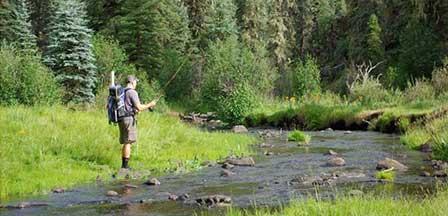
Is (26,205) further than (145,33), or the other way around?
(145,33)

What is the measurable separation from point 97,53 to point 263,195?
42859 mm

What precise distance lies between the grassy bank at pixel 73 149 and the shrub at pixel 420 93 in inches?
630

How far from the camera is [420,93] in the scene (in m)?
32.5

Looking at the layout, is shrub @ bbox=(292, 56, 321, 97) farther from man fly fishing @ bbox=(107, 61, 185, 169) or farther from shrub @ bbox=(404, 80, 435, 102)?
man fly fishing @ bbox=(107, 61, 185, 169)

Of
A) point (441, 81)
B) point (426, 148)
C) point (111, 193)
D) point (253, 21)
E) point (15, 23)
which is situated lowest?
point (111, 193)

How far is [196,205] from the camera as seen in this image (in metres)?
10.5

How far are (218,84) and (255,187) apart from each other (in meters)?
28.8

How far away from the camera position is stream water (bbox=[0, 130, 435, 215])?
10.3 meters

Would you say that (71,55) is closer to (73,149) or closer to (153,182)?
(73,149)

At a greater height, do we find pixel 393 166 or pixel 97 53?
pixel 97 53

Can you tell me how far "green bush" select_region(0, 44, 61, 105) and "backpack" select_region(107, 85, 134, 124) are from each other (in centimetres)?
1932

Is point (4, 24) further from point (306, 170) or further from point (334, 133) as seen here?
point (306, 170)

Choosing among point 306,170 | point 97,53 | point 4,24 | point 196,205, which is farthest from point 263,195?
point 4,24

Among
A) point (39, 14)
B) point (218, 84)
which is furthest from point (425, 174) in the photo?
point (39, 14)
